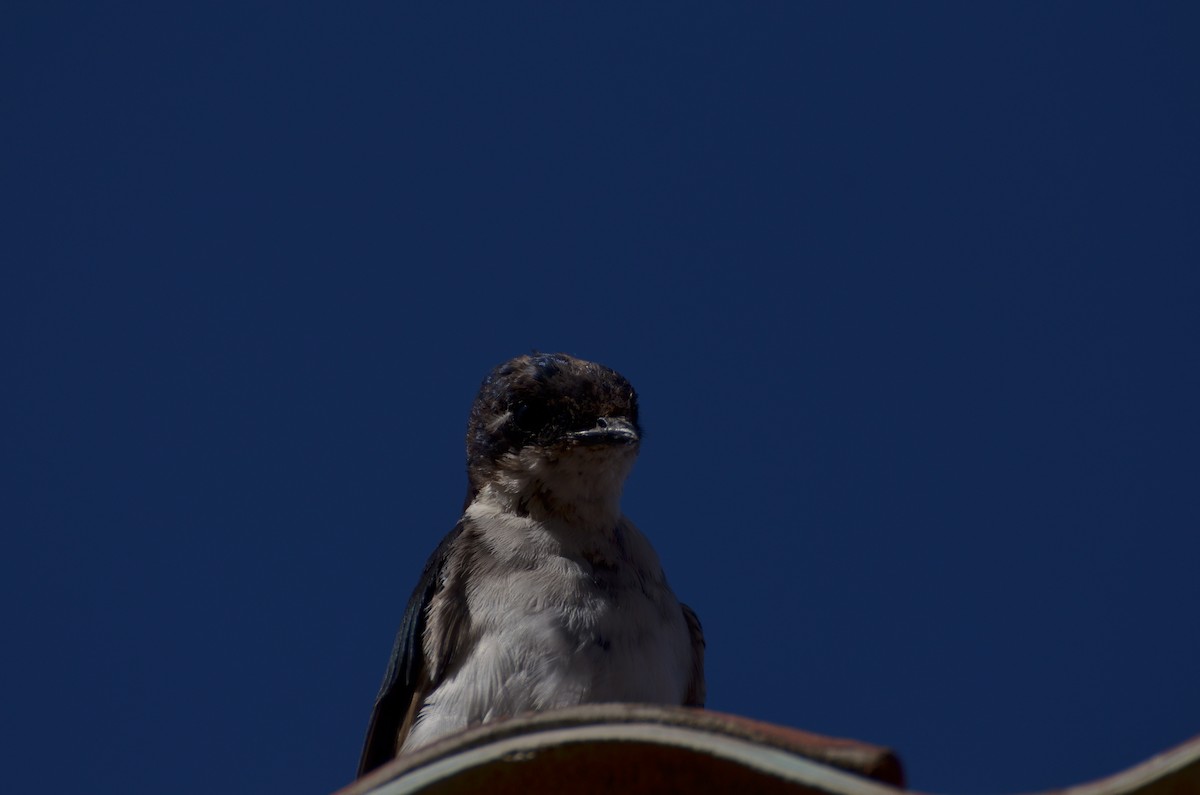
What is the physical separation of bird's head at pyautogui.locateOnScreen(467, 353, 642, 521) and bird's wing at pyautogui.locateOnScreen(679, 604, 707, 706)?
0.60 metres

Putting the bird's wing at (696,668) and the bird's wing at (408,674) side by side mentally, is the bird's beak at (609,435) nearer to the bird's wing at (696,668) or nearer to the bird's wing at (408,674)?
the bird's wing at (408,674)

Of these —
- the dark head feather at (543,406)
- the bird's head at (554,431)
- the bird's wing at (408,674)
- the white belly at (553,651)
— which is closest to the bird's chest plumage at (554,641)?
the white belly at (553,651)

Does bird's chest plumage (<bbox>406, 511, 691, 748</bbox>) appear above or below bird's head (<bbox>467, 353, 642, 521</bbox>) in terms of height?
below

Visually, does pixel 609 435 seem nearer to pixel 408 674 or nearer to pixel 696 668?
pixel 696 668

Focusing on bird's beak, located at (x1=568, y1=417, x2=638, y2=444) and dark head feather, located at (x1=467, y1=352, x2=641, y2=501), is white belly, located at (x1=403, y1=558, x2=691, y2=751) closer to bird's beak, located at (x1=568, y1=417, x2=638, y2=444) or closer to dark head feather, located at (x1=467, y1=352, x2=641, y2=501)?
bird's beak, located at (x1=568, y1=417, x2=638, y2=444)

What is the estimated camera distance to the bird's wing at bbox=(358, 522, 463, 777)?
15.4 ft

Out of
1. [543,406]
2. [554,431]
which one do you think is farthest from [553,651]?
[543,406]

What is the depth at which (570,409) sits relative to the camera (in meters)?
5.22

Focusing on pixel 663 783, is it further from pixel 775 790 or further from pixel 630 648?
pixel 630 648

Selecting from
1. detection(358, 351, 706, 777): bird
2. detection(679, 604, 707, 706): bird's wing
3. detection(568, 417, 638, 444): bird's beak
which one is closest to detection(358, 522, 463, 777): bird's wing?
detection(358, 351, 706, 777): bird

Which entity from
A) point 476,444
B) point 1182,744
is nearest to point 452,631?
point 476,444

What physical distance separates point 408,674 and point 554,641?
681mm

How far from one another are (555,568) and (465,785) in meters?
1.97

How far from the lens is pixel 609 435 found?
4996 millimetres
